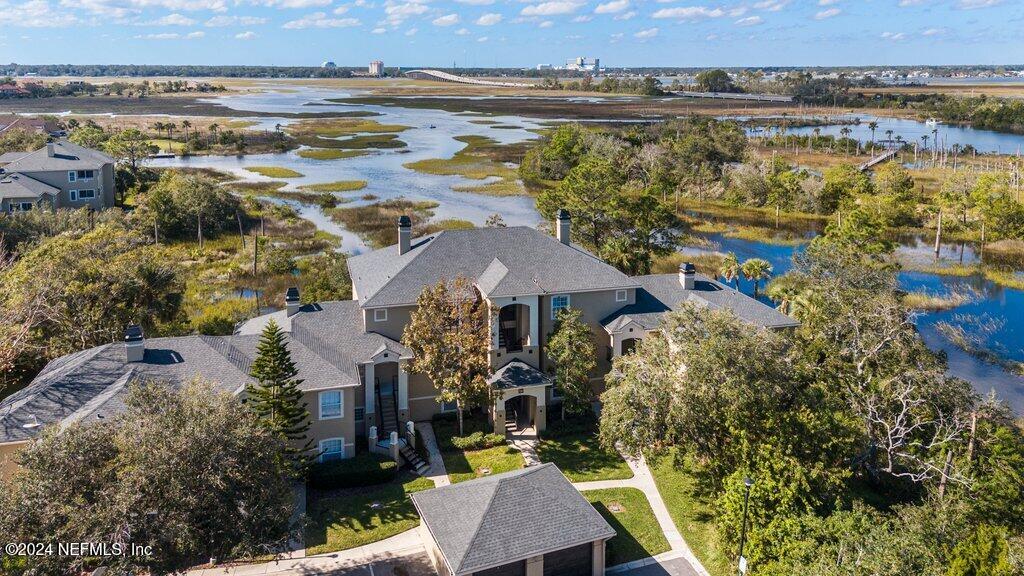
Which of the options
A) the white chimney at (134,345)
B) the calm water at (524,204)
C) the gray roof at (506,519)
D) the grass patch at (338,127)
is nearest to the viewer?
the gray roof at (506,519)

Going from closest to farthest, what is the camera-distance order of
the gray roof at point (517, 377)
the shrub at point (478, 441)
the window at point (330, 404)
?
the window at point (330, 404), the shrub at point (478, 441), the gray roof at point (517, 377)

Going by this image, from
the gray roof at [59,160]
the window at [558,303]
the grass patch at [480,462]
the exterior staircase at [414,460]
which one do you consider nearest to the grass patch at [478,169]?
the gray roof at [59,160]

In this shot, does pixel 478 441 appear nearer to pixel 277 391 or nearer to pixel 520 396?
pixel 520 396

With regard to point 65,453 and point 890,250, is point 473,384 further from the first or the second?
point 890,250

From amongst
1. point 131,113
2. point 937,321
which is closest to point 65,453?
point 937,321

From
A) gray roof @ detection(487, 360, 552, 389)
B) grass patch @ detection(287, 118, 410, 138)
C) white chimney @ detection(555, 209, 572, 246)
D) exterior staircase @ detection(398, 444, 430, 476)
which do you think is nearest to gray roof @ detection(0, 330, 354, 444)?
exterior staircase @ detection(398, 444, 430, 476)

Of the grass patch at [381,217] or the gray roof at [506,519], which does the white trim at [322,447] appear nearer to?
the gray roof at [506,519]

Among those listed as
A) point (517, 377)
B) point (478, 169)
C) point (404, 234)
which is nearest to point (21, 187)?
point (404, 234)

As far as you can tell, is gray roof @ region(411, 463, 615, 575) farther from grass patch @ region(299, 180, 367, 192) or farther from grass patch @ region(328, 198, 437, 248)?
grass patch @ region(299, 180, 367, 192)
